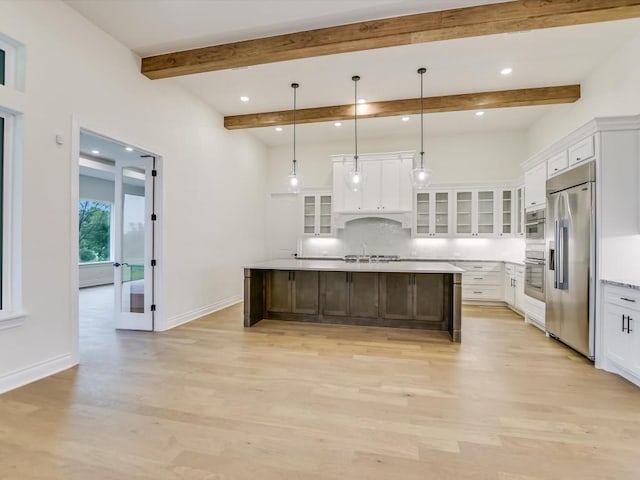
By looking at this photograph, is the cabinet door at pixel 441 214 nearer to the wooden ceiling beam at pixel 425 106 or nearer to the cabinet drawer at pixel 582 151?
the wooden ceiling beam at pixel 425 106

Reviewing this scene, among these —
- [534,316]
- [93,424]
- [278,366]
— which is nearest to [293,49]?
[278,366]

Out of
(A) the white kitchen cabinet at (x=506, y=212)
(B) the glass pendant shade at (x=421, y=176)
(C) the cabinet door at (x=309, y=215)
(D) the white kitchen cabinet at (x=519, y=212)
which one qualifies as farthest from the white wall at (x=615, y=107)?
(C) the cabinet door at (x=309, y=215)

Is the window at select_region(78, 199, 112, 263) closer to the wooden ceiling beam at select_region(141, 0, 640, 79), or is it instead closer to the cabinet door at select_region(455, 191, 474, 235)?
the wooden ceiling beam at select_region(141, 0, 640, 79)

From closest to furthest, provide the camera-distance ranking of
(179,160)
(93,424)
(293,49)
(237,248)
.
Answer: (93,424) → (293,49) → (179,160) → (237,248)

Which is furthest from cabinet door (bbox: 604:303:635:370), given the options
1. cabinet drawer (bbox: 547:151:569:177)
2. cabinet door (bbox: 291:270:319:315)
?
cabinet door (bbox: 291:270:319:315)

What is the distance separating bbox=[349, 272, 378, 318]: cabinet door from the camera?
185 inches

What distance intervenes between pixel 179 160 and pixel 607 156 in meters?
5.12

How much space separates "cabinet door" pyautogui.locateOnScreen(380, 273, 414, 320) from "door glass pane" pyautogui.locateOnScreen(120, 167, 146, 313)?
11.1 feet

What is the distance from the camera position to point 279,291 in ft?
16.5

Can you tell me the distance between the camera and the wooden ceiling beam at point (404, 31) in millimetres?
2855

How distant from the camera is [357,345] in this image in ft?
12.7

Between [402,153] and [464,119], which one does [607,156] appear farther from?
[402,153]

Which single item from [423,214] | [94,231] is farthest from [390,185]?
[94,231]

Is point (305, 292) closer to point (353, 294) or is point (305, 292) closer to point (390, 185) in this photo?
point (353, 294)
